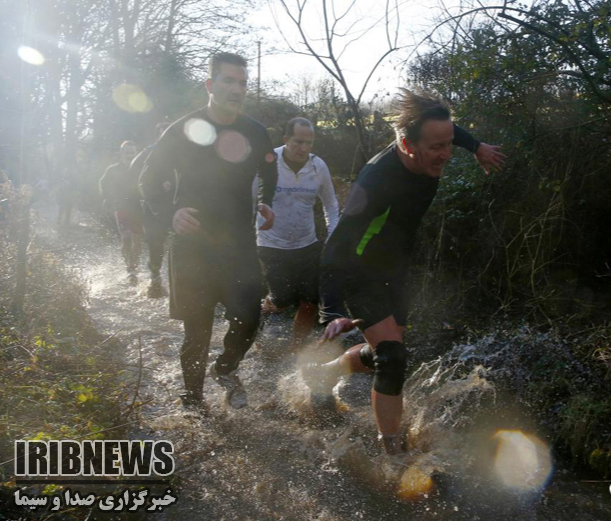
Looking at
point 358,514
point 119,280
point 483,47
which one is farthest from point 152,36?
point 358,514

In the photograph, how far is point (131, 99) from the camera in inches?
769

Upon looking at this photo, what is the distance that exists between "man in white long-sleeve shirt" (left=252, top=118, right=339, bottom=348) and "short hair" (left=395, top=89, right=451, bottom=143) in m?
2.09

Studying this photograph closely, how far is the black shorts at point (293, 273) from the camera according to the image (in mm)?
5543

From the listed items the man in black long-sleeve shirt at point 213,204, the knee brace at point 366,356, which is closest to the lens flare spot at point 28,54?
the man in black long-sleeve shirt at point 213,204

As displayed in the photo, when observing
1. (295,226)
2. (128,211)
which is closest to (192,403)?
(295,226)

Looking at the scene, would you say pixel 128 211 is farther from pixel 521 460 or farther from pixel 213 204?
pixel 521 460

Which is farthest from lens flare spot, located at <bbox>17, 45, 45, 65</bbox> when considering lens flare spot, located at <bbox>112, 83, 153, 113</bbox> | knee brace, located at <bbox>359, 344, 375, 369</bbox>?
lens flare spot, located at <bbox>112, 83, 153, 113</bbox>

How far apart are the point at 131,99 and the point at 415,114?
17.6m

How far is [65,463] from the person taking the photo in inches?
123

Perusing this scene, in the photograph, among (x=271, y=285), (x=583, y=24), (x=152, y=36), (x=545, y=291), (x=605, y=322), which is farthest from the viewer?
(x=152, y=36)

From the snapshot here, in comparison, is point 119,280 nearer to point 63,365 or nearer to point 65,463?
point 63,365

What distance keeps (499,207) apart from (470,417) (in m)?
2.36

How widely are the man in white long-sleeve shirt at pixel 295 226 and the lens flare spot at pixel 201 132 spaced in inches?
56.8

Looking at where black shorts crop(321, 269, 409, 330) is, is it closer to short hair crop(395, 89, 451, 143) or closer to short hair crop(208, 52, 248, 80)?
short hair crop(395, 89, 451, 143)
